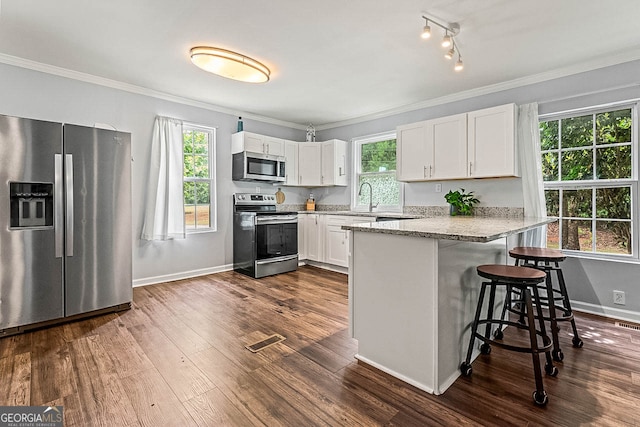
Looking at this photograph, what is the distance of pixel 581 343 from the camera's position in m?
2.38

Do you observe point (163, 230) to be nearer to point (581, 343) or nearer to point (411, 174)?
point (411, 174)

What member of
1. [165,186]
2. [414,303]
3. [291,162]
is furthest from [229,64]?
[414,303]

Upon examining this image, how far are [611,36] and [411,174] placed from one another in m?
2.20

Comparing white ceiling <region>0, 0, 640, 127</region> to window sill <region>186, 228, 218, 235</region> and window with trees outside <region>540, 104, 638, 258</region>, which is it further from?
window sill <region>186, 228, 218, 235</region>

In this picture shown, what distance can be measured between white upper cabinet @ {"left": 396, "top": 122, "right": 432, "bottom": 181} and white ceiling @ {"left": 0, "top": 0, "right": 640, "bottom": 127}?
0.50 m

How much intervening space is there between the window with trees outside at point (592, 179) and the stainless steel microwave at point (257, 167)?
353 centimetres

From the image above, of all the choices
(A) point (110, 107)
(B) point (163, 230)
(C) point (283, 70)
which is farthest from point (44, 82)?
(C) point (283, 70)

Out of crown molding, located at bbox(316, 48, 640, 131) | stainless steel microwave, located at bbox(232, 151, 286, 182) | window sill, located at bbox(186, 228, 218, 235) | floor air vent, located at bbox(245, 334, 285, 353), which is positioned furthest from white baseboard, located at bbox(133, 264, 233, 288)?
crown molding, located at bbox(316, 48, 640, 131)

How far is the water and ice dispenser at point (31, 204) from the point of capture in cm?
255

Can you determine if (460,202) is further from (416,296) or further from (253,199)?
(253,199)

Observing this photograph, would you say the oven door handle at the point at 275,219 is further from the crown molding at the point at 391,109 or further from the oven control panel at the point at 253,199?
the crown molding at the point at 391,109

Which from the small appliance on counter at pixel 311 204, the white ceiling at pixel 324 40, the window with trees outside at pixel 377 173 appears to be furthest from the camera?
the small appliance on counter at pixel 311 204

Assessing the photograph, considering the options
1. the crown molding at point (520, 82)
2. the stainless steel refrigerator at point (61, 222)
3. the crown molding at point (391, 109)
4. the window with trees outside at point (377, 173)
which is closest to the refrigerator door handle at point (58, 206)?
the stainless steel refrigerator at point (61, 222)

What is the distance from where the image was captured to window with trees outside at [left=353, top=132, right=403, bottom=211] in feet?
15.8
